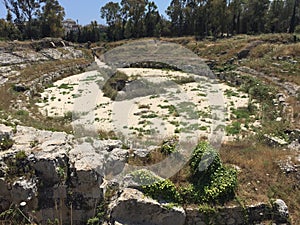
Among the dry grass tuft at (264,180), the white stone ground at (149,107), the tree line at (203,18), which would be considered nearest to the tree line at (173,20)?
the tree line at (203,18)

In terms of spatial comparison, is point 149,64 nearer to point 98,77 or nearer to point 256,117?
point 98,77

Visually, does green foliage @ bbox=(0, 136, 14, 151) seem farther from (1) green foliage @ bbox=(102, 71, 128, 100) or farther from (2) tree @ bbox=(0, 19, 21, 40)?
(2) tree @ bbox=(0, 19, 21, 40)

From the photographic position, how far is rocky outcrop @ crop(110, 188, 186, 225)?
5.62 metres

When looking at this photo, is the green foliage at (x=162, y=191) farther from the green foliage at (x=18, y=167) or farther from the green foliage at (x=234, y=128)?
the green foliage at (x=234, y=128)

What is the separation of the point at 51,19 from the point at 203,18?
89.2 feet

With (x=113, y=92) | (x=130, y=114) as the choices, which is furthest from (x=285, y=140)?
(x=113, y=92)

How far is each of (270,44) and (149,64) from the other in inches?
581

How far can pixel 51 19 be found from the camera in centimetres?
4616

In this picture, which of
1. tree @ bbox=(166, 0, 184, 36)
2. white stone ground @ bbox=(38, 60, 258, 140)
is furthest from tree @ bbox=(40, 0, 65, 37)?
white stone ground @ bbox=(38, 60, 258, 140)

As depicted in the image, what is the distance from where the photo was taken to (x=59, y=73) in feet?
86.2

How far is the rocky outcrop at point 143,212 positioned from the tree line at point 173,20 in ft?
137

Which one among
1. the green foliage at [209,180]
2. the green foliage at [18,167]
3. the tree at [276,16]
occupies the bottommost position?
the green foliage at [209,180]

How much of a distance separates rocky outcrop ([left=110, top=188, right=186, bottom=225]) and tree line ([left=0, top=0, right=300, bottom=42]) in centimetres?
4162

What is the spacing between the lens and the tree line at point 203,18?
148ft
